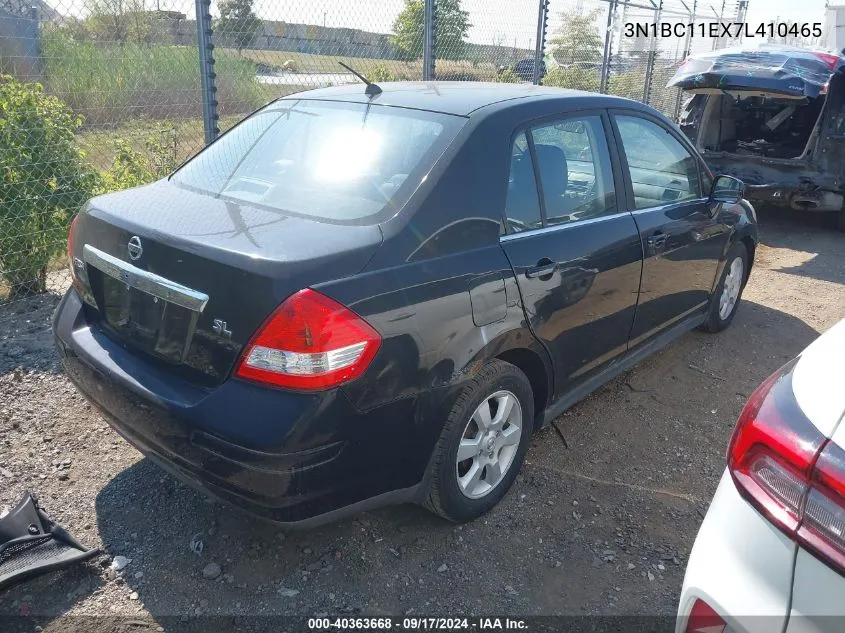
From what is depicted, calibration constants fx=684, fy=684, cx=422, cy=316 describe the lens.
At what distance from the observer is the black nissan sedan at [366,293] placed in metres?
2.15

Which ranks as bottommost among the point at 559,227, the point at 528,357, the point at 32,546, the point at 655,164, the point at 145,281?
the point at 32,546

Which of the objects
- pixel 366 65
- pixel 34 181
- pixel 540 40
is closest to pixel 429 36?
pixel 366 65

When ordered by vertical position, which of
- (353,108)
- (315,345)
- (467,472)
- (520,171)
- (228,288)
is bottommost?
Answer: (467,472)

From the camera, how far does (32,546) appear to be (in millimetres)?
2531

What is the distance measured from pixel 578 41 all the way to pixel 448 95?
856 cm

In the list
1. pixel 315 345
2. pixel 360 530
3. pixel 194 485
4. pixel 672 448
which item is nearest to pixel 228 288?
pixel 315 345

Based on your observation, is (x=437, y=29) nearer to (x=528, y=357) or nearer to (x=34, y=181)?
(x=34, y=181)

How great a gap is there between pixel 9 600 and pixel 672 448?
3.00 metres

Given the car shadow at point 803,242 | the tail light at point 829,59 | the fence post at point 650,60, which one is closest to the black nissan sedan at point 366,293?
the car shadow at point 803,242

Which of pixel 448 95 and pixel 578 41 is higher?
pixel 578 41

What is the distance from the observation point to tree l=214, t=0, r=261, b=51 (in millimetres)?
5367

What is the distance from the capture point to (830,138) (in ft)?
24.8

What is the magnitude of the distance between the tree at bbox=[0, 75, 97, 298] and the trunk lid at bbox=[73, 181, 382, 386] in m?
2.25

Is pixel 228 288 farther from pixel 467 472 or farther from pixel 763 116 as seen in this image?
pixel 763 116
